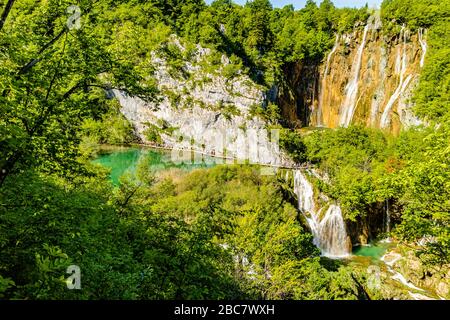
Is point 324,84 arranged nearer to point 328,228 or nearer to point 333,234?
point 328,228

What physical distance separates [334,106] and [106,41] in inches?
2006

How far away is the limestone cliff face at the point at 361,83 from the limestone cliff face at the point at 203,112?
28.1 ft

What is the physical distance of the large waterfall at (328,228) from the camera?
25.5 m

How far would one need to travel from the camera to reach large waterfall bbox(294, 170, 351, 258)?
25.5 meters

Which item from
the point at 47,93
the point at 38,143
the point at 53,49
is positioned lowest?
the point at 38,143

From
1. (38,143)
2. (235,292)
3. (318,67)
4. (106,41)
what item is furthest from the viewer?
(318,67)

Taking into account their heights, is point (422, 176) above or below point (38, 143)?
below

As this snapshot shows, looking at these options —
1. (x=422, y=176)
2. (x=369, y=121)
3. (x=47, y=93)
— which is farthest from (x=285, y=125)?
(x=47, y=93)

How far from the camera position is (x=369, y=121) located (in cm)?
4922

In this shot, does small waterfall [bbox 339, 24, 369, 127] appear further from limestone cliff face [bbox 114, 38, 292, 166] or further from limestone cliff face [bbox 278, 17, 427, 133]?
limestone cliff face [bbox 114, 38, 292, 166]

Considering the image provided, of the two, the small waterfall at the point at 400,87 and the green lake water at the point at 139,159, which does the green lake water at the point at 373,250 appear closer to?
the green lake water at the point at 139,159

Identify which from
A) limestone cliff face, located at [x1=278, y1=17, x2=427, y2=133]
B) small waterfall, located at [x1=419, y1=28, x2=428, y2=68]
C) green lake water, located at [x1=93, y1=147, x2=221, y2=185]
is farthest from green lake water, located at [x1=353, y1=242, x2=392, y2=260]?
small waterfall, located at [x1=419, y1=28, x2=428, y2=68]

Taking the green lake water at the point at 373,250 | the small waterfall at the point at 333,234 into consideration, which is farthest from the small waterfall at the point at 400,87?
the small waterfall at the point at 333,234

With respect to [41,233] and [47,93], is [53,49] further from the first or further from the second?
[41,233]
